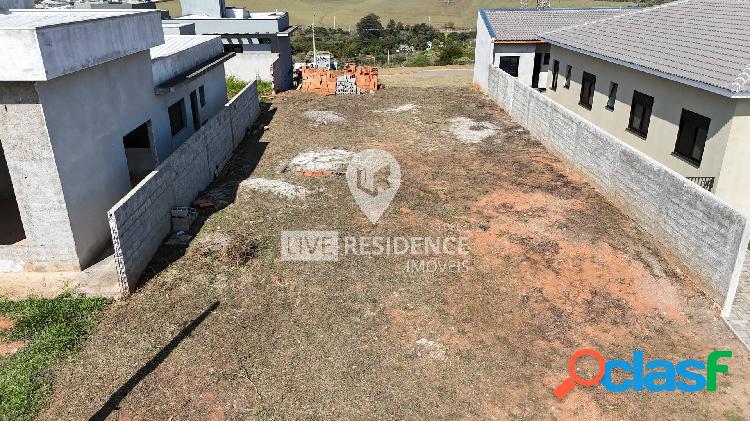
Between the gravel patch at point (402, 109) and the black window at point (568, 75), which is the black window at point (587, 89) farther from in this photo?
the gravel patch at point (402, 109)

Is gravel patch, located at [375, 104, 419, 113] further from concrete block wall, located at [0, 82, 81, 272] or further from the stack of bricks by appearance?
concrete block wall, located at [0, 82, 81, 272]

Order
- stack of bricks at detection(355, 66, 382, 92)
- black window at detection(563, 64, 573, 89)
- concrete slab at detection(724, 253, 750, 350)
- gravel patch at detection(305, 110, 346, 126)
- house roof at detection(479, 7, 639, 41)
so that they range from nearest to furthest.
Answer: concrete slab at detection(724, 253, 750, 350), black window at detection(563, 64, 573, 89), gravel patch at detection(305, 110, 346, 126), house roof at detection(479, 7, 639, 41), stack of bricks at detection(355, 66, 382, 92)

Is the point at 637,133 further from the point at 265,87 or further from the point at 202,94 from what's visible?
the point at 265,87

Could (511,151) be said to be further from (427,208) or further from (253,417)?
(253,417)

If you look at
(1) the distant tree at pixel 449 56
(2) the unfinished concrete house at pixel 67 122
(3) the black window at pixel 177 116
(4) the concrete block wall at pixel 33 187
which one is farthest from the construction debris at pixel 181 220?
(1) the distant tree at pixel 449 56

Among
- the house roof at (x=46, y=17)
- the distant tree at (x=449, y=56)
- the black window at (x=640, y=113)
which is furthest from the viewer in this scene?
the distant tree at (x=449, y=56)

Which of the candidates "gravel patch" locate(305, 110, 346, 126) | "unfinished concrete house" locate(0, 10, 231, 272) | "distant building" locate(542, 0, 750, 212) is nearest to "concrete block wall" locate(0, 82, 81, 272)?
"unfinished concrete house" locate(0, 10, 231, 272)
